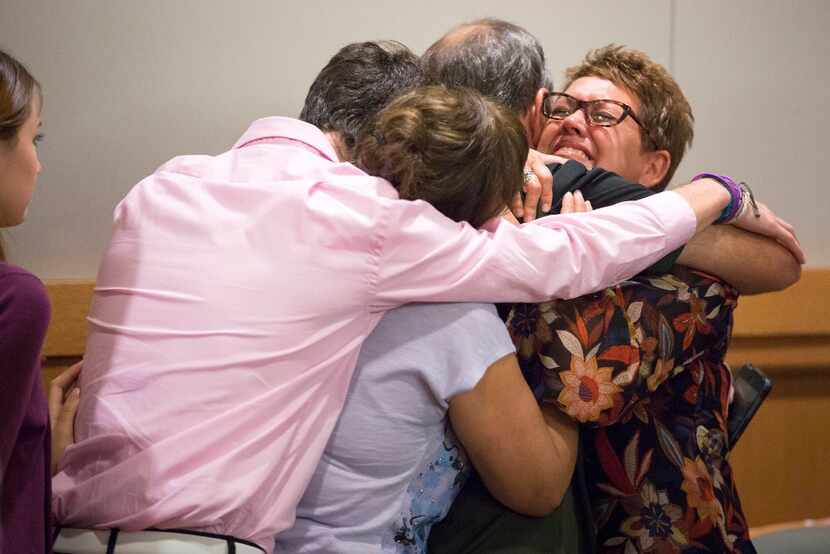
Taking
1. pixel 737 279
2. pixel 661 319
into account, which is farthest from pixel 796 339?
pixel 661 319

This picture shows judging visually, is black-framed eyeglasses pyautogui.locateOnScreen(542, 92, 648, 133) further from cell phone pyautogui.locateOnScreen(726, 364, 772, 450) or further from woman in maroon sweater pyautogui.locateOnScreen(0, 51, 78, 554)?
woman in maroon sweater pyautogui.locateOnScreen(0, 51, 78, 554)

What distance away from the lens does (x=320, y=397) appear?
1.17 meters

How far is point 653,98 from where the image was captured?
5.99ft

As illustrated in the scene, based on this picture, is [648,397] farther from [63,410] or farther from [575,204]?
[63,410]

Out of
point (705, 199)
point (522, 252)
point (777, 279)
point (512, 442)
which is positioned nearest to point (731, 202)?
point (705, 199)

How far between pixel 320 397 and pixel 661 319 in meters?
0.56

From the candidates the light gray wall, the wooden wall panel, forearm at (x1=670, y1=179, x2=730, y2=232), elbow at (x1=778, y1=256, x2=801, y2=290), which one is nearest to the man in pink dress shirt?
forearm at (x1=670, y1=179, x2=730, y2=232)

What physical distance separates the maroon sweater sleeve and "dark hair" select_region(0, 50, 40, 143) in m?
0.23

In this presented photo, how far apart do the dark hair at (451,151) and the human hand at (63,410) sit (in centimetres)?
59

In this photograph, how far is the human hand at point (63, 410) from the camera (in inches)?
53.0

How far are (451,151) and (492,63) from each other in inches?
19.5

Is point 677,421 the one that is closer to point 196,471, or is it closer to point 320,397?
point 320,397

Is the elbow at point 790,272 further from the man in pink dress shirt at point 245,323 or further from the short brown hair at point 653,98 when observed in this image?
the man in pink dress shirt at point 245,323

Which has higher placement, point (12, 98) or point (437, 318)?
point (12, 98)
